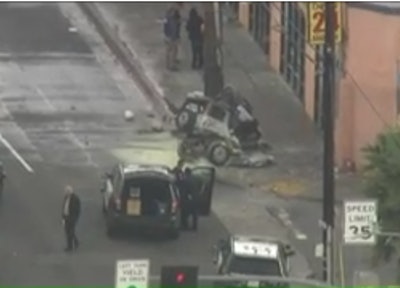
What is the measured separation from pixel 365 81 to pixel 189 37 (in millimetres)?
9455

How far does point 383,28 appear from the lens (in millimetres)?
43250

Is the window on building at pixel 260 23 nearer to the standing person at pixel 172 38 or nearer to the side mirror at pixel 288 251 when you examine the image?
the standing person at pixel 172 38

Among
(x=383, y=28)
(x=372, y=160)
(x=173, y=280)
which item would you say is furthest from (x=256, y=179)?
(x=173, y=280)

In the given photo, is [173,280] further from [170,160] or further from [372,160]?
[170,160]

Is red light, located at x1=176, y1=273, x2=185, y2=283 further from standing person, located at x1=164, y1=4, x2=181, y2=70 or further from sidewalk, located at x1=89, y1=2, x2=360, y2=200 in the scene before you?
standing person, located at x1=164, y1=4, x2=181, y2=70

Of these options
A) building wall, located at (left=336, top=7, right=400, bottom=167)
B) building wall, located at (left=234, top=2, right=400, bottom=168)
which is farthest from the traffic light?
building wall, located at (left=336, top=7, right=400, bottom=167)

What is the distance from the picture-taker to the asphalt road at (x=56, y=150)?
3662 centimetres

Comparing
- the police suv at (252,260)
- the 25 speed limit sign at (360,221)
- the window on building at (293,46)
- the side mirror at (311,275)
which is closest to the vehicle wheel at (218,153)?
the window on building at (293,46)

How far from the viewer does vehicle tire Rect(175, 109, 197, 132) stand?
4456 cm

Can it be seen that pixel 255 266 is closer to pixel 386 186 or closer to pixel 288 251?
pixel 288 251

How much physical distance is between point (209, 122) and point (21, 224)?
6474mm

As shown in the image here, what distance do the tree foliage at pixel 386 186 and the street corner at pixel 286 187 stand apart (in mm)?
10178

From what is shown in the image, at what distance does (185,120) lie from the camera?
148 ft

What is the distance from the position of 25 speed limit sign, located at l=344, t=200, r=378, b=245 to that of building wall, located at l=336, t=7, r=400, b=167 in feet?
46.8
